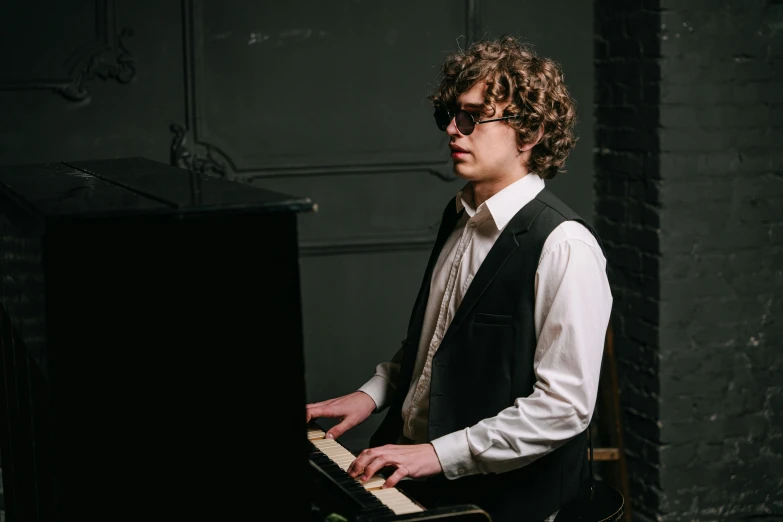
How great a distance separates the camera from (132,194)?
1521 millimetres

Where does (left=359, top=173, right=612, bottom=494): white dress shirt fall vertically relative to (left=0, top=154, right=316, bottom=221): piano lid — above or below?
below

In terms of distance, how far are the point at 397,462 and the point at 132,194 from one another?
0.75 meters

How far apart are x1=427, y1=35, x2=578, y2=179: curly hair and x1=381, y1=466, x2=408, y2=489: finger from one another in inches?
30.7

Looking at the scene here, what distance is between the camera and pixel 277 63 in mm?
3834

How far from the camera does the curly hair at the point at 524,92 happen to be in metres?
2.31

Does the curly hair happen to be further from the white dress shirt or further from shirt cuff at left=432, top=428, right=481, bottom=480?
shirt cuff at left=432, top=428, right=481, bottom=480

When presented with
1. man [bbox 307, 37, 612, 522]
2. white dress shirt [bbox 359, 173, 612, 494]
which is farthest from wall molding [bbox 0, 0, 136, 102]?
white dress shirt [bbox 359, 173, 612, 494]

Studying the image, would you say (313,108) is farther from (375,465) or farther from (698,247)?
(375,465)

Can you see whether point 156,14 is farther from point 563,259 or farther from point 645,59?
point 563,259

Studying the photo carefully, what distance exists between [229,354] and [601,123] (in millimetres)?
3015

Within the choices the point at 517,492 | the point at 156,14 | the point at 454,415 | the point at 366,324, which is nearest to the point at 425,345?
the point at 454,415

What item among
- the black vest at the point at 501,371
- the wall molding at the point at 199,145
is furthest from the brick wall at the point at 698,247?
the black vest at the point at 501,371

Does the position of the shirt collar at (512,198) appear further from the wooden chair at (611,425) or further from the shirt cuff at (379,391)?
the wooden chair at (611,425)

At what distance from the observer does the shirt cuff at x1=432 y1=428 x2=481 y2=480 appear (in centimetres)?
205
